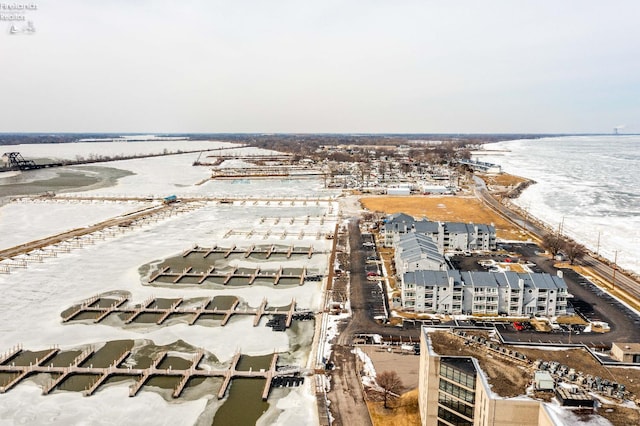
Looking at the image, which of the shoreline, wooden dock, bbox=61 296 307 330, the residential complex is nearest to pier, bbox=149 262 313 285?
wooden dock, bbox=61 296 307 330

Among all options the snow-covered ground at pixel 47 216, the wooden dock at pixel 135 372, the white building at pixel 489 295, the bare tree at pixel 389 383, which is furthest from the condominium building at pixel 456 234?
the snow-covered ground at pixel 47 216

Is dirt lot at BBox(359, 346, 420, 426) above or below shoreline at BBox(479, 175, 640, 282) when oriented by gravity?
below

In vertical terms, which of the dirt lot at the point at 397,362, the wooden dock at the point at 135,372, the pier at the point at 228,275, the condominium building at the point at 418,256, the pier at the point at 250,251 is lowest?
A: the wooden dock at the point at 135,372

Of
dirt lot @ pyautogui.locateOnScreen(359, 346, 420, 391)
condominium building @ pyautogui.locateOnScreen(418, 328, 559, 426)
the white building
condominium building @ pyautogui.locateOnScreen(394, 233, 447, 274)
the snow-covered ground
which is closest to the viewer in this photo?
condominium building @ pyautogui.locateOnScreen(418, 328, 559, 426)

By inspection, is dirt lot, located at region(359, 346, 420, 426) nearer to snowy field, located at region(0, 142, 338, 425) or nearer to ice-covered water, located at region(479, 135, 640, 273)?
snowy field, located at region(0, 142, 338, 425)

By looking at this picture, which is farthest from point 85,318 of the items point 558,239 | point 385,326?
point 558,239

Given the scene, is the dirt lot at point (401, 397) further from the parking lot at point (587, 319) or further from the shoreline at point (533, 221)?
the shoreline at point (533, 221)
